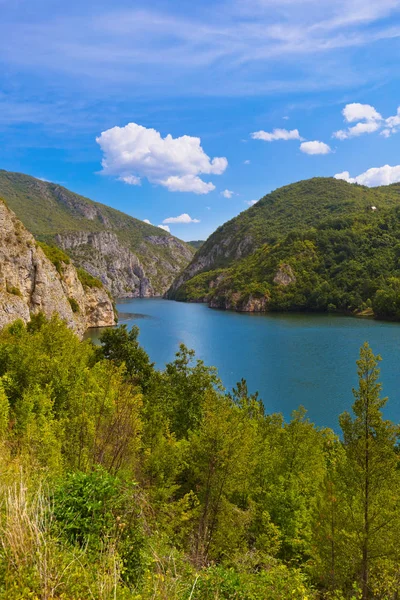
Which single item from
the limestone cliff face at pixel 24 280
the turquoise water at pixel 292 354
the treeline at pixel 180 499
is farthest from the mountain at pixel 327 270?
the treeline at pixel 180 499

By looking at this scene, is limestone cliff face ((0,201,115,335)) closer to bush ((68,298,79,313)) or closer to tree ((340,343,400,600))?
bush ((68,298,79,313))

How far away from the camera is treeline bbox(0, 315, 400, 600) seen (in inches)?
248

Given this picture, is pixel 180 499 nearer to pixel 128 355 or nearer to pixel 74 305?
pixel 128 355

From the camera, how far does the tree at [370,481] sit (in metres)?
11.8

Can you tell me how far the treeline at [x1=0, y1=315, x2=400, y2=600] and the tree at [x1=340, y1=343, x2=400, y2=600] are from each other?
0.04m

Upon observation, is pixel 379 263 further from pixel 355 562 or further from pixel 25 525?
pixel 25 525

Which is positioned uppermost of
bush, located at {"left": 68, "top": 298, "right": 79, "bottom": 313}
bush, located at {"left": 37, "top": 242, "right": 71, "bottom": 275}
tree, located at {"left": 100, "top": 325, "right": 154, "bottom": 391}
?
bush, located at {"left": 37, "top": 242, "right": 71, "bottom": 275}

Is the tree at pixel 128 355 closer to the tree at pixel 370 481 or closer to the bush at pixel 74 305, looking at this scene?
the tree at pixel 370 481

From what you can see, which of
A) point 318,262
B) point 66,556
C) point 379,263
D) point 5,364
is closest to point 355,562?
point 66,556

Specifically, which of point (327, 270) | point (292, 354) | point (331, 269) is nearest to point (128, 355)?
point (292, 354)

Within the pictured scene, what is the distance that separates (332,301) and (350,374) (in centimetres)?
8708

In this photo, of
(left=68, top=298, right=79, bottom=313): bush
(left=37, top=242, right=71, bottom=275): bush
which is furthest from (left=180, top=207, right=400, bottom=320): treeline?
(left=37, top=242, right=71, bottom=275): bush

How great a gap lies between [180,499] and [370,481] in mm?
7907

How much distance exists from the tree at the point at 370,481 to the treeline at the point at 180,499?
0.13ft
